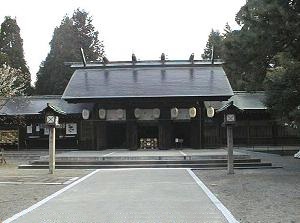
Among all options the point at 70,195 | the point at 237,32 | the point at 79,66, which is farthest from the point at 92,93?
the point at 70,195

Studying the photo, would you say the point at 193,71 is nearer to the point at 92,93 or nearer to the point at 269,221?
the point at 92,93

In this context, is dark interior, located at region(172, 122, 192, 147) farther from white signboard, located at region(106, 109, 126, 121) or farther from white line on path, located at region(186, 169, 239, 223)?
white line on path, located at region(186, 169, 239, 223)

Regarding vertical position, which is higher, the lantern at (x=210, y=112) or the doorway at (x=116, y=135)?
the lantern at (x=210, y=112)

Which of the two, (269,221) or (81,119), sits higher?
(81,119)

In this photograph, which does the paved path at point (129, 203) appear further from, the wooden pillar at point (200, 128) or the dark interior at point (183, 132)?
the dark interior at point (183, 132)

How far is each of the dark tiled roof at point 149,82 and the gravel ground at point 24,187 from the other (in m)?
9.51

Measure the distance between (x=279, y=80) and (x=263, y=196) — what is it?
6.25 m

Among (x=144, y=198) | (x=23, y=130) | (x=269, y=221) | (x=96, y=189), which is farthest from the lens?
(x=23, y=130)

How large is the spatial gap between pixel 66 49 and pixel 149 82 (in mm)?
24061

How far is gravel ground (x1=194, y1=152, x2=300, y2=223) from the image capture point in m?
8.66

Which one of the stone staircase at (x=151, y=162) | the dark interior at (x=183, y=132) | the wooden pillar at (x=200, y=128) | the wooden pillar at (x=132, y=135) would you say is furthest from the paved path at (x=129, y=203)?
the dark interior at (x=183, y=132)

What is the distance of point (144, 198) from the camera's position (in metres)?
10.7

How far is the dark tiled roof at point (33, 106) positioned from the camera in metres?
29.4

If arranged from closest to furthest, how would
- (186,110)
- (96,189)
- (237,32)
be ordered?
(96,189)
(237,32)
(186,110)
